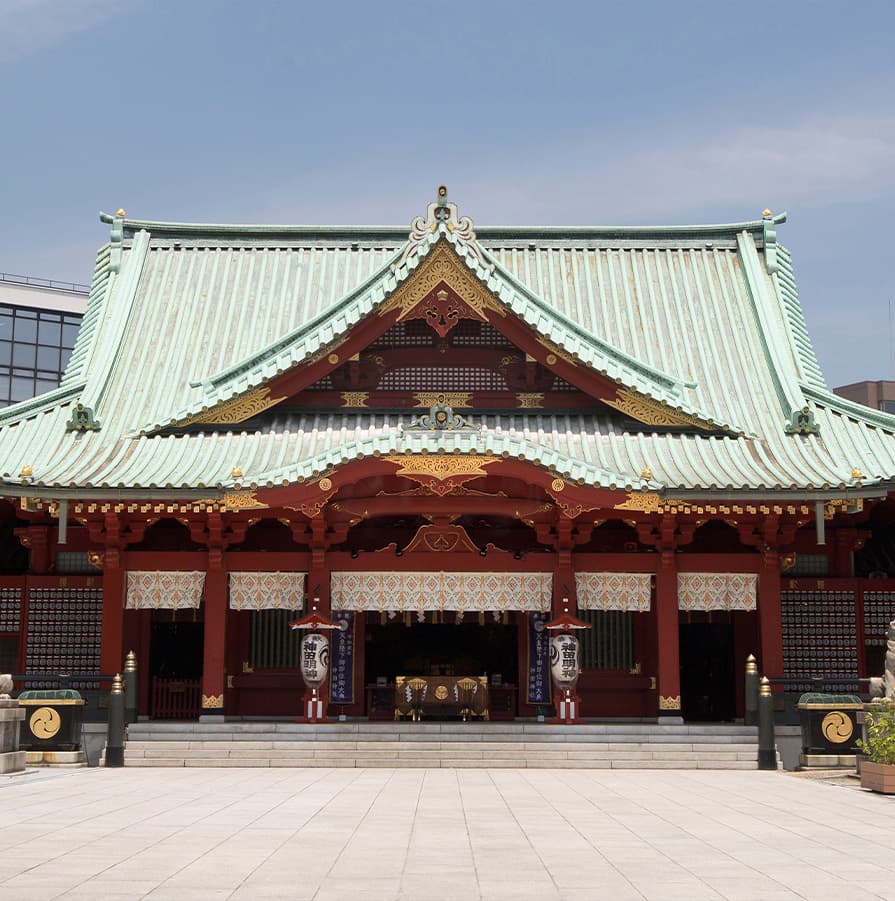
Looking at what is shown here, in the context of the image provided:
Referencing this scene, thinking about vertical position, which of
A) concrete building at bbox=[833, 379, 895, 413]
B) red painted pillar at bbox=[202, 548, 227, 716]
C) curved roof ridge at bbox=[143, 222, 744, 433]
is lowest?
red painted pillar at bbox=[202, 548, 227, 716]

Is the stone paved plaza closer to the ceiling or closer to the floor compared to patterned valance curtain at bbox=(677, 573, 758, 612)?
closer to the floor

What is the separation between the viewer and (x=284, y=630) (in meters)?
26.1

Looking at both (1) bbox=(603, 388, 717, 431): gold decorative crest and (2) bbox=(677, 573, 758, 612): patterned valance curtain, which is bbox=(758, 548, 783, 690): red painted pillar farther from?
(1) bbox=(603, 388, 717, 431): gold decorative crest


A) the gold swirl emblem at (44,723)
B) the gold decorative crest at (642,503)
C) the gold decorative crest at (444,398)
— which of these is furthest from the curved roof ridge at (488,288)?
the gold swirl emblem at (44,723)

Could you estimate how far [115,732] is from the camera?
21.7 metres

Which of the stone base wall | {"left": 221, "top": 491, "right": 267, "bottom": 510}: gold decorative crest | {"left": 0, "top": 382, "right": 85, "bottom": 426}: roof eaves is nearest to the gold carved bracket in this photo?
{"left": 221, "top": 491, "right": 267, "bottom": 510}: gold decorative crest

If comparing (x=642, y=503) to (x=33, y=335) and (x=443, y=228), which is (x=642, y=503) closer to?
(x=443, y=228)

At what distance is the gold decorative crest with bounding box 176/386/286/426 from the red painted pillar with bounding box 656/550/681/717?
27.9ft

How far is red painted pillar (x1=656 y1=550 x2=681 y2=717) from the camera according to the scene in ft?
77.2

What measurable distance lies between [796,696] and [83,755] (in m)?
13.3

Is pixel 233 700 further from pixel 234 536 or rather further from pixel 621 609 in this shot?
pixel 621 609

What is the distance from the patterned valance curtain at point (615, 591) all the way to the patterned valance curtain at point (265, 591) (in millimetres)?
5531

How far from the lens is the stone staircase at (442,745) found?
21578 millimetres

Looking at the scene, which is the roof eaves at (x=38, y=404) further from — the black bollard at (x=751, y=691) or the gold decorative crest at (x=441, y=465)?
the black bollard at (x=751, y=691)
